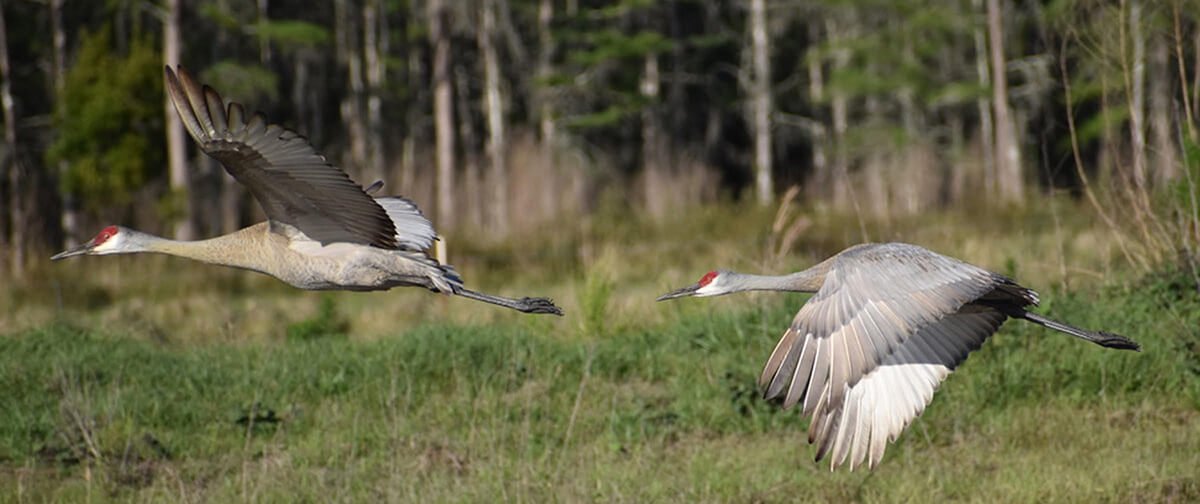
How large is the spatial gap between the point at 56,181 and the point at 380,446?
67.7ft

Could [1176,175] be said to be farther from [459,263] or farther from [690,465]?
[459,263]

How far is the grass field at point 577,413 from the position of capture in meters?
6.66

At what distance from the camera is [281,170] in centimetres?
600

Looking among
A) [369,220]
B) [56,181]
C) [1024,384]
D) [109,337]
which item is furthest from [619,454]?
[56,181]

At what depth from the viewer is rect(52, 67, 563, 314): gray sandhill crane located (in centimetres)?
605

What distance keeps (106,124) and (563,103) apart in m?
11.0

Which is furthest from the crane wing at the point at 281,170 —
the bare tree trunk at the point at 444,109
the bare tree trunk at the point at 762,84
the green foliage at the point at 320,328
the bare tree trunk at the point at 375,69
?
the bare tree trunk at the point at 375,69

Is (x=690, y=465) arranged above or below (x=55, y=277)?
below

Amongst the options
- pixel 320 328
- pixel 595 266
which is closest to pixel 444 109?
pixel 320 328

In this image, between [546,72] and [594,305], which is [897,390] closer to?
[594,305]

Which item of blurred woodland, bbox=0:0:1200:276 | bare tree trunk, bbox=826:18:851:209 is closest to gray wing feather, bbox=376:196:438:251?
blurred woodland, bbox=0:0:1200:276

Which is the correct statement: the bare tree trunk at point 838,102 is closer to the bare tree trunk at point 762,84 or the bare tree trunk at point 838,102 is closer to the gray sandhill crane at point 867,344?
the bare tree trunk at point 762,84

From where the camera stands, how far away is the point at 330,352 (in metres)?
9.09

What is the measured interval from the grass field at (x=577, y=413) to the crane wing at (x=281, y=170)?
1182 mm
